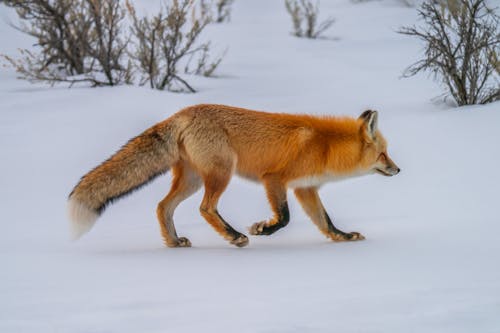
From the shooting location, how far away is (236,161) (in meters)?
4.32

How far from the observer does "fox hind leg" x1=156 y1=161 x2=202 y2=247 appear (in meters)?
4.31

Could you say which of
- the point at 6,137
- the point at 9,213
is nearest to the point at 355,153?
the point at 9,213

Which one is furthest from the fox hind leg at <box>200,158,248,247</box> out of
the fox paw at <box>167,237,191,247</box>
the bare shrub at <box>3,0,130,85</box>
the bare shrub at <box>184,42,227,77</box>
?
the bare shrub at <box>184,42,227,77</box>

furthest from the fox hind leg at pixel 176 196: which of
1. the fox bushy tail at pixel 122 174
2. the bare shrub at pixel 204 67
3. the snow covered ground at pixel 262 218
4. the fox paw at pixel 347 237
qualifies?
the bare shrub at pixel 204 67

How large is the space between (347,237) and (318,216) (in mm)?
239

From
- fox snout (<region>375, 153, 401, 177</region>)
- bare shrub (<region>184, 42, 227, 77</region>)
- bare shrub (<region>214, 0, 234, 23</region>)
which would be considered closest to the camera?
fox snout (<region>375, 153, 401, 177</region>)

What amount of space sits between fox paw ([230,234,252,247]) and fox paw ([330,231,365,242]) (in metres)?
0.64

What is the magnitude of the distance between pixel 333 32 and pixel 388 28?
1067mm

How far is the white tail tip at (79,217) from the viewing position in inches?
154

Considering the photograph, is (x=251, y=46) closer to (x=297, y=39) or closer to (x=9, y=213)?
(x=297, y=39)

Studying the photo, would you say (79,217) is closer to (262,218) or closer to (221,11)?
(262,218)

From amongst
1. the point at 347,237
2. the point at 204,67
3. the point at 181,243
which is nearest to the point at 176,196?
the point at 181,243

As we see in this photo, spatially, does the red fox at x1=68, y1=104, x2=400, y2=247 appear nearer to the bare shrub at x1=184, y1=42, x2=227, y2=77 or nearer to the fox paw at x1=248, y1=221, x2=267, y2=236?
the fox paw at x1=248, y1=221, x2=267, y2=236

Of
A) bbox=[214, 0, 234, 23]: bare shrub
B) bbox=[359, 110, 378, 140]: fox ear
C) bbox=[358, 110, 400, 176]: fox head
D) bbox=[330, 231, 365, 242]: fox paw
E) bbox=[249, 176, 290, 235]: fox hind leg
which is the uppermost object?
bbox=[359, 110, 378, 140]: fox ear
